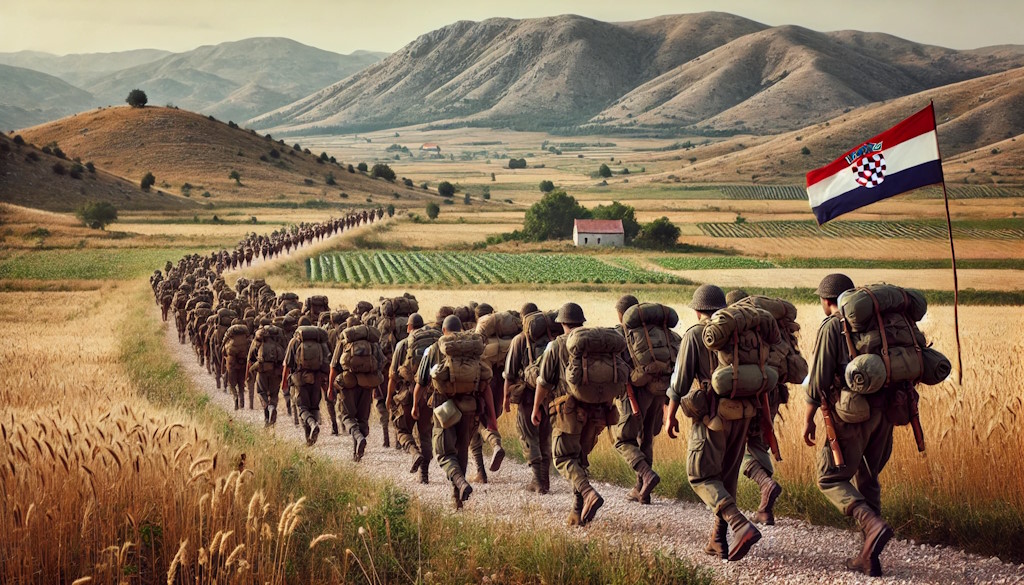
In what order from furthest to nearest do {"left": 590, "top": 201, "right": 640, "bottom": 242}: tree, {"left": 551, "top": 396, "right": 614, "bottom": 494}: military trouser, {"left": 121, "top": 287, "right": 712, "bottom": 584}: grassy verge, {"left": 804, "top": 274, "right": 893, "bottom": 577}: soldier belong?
{"left": 590, "top": 201, "right": 640, "bottom": 242}: tree
{"left": 551, "top": 396, "right": 614, "bottom": 494}: military trouser
{"left": 804, "top": 274, "right": 893, "bottom": 577}: soldier
{"left": 121, "top": 287, "right": 712, "bottom": 584}: grassy verge

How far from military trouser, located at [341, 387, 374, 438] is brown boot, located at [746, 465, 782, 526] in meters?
6.44

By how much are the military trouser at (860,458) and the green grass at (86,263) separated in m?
47.3

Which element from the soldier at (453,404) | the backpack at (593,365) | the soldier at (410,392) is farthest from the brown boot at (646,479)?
the soldier at (410,392)

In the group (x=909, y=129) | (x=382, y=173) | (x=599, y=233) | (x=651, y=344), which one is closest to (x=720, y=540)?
(x=651, y=344)

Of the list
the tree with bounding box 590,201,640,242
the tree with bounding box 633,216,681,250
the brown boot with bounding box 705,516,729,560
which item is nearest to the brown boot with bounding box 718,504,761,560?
the brown boot with bounding box 705,516,729,560

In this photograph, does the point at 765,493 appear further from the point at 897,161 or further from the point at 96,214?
the point at 96,214

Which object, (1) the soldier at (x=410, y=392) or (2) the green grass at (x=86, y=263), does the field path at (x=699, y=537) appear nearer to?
(1) the soldier at (x=410, y=392)

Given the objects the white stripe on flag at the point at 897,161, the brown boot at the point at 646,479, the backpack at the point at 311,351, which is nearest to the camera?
the brown boot at the point at 646,479

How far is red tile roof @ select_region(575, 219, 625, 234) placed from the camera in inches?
2982

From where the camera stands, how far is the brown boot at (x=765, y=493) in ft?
28.8

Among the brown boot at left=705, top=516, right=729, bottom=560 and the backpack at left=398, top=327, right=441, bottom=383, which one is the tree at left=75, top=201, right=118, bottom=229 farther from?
the brown boot at left=705, top=516, right=729, bottom=560

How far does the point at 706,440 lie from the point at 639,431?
8.19ft

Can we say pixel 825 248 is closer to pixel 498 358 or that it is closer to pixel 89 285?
pixel 89 285

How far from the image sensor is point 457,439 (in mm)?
10898
